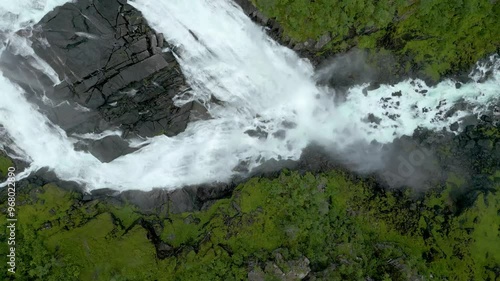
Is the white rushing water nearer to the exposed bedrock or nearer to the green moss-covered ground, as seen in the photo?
the exposed bedrock

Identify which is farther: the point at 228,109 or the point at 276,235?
the point at 228,109

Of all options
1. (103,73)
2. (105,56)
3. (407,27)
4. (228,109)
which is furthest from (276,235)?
(407,27)

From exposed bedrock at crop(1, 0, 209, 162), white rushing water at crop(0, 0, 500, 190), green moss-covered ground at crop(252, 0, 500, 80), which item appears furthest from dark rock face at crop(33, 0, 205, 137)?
green moss-covered ground at crop(252, 0, 500, 80)

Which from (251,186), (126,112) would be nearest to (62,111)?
(126,112)

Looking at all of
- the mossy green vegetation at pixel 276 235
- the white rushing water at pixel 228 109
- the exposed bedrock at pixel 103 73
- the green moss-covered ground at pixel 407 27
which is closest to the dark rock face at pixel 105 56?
the exposed bedrock at pixel 103 73

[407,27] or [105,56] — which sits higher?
[407,27]

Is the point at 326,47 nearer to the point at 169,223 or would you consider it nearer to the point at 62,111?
the point at 169,223

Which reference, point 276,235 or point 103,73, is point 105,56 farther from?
point 276,235
